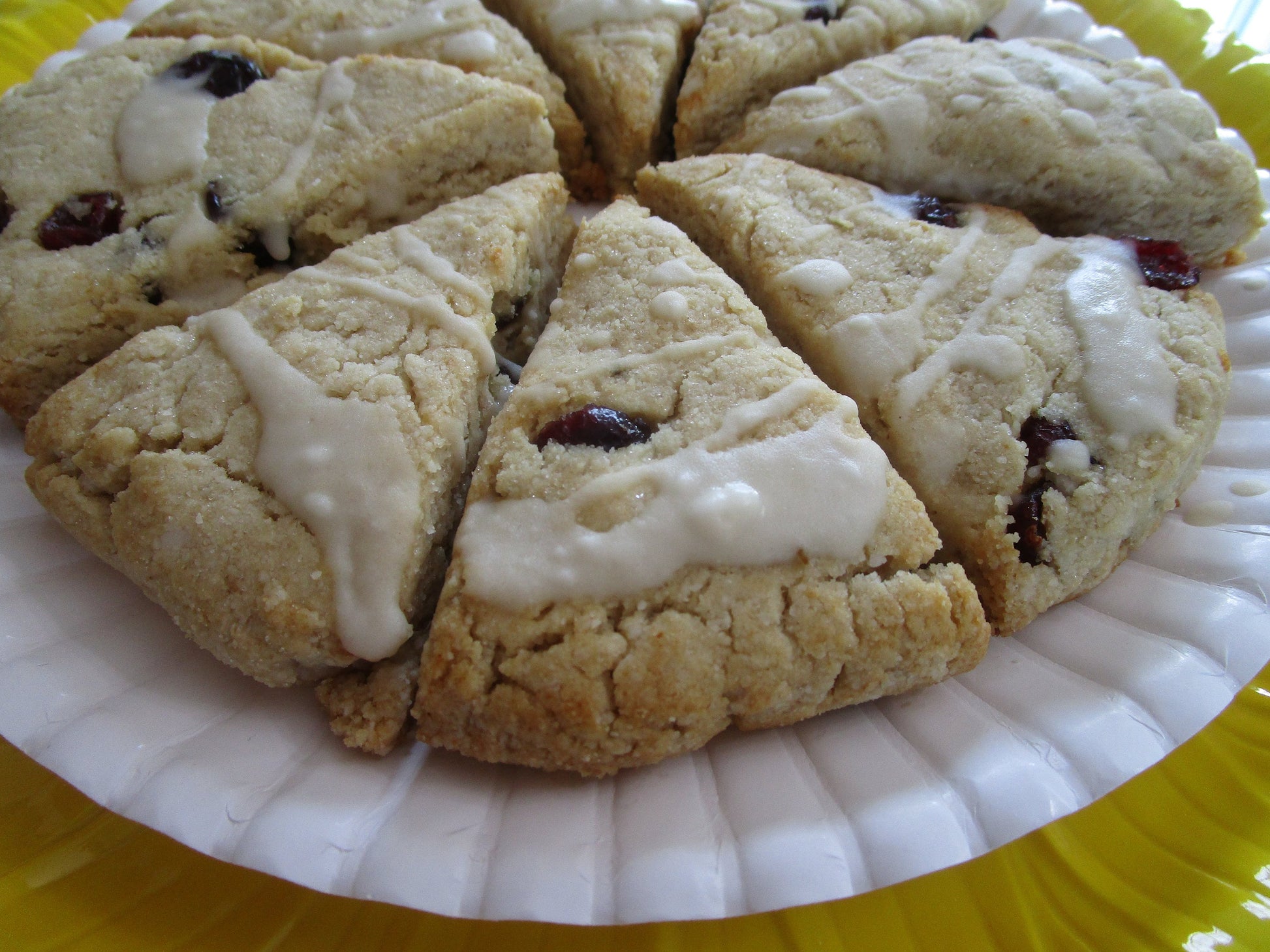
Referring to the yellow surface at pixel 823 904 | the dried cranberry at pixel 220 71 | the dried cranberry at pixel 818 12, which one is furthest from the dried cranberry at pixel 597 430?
the dried cranberry at pixel 818 12

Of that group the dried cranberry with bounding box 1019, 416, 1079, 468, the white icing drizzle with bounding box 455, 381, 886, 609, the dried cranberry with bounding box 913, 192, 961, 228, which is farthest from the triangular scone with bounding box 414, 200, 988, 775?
the dried cranberry with bounding box 913, 192, 961, 228

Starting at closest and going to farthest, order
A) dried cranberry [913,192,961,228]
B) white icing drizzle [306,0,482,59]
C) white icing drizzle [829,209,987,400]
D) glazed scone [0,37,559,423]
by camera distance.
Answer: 1. white icing drizzle [829,209,987,400]
2. glazed scone [0,37,559,423]
3. dried cranberry [913,192,961,228]
4. white icing drizzle [306,0,482,59]

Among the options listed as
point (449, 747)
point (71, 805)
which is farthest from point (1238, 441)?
point (71, 805)

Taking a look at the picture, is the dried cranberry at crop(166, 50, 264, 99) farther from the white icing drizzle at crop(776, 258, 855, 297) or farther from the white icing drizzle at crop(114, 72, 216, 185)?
the white icing drizzle at crop(776, 258, 855, 297)

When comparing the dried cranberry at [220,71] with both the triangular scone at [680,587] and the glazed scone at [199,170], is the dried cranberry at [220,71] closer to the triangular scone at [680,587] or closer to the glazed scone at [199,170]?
the glazed scone at [199,170]

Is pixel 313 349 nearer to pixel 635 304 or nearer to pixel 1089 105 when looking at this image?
pixel 635 304
